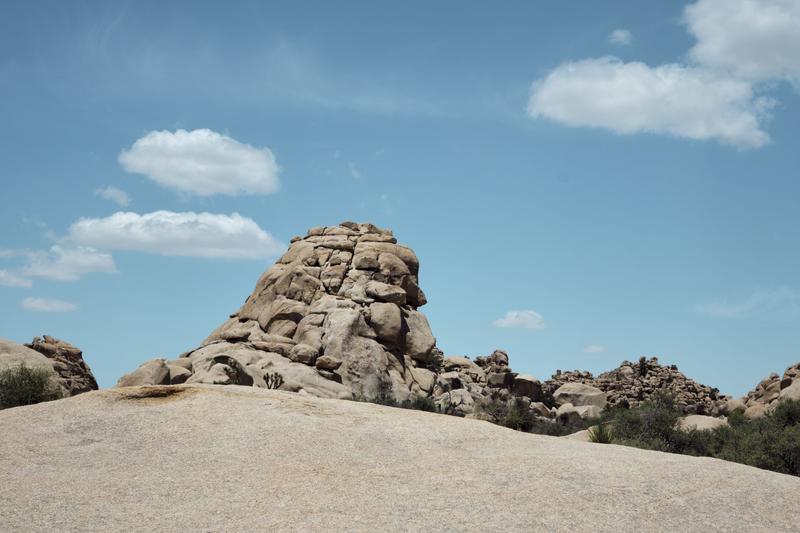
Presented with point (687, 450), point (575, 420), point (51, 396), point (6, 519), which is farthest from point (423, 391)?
point (6, 519)

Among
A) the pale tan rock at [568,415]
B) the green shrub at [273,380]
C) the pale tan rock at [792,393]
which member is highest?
the pale tan rock at [792,393]

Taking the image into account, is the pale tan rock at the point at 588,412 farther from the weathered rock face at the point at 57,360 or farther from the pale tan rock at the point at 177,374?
the weathered rock face at the point at 57,360

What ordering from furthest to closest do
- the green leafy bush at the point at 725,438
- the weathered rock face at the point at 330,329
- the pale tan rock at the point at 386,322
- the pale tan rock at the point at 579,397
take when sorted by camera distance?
the pale tan rock at the point at 579,397, the pale tan rock at the point at 386,322, the weathered rock face at the point at 330,329, the green leafy bush at the point at 725,438

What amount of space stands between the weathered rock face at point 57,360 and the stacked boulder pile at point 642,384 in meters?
37.6

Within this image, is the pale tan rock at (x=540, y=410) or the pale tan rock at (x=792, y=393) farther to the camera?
the pale tan rock at (x=540, y=410)

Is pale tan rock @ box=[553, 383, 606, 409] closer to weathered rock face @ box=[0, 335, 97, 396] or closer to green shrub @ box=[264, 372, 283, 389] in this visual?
green shrub @ box=[264, 372, 283, 389]

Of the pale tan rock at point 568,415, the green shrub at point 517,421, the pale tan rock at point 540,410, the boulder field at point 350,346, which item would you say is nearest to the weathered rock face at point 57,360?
the boulder field at point 350,346

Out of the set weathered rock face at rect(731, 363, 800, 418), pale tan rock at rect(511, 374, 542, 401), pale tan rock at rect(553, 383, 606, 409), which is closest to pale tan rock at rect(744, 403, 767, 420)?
weathered rock face at rect(731, 363, 800, 418)

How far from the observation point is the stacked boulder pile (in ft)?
210

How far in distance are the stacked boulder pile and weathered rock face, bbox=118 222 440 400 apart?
2106cm

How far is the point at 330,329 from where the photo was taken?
43.5m

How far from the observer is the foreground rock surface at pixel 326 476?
1335 cm

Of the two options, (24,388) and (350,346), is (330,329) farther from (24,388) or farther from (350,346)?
(24,388)

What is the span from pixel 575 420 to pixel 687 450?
20727 millimetres
